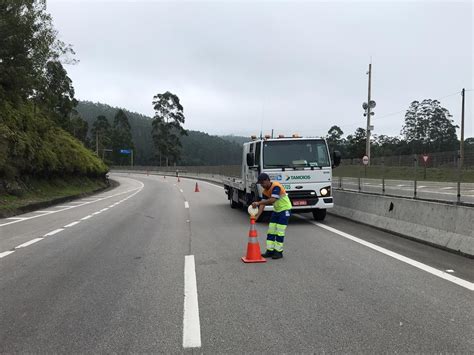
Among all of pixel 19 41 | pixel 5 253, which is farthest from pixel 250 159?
pixel 19 41

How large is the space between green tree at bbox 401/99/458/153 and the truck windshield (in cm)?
6939

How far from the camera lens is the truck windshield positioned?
13.1 m

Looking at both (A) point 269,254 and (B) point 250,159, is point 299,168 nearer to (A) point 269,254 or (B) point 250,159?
(B) point 250,159

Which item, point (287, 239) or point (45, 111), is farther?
point (45, 111)

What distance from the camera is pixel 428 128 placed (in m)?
85.1

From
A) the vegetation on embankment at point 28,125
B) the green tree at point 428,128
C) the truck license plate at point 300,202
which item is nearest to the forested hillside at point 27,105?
the vegetation on embankment at point 28,125

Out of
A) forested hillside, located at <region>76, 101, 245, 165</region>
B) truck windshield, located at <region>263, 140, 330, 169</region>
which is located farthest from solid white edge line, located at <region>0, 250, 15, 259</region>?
forested hillside, located at <region>76, 101, 245, 165</region>

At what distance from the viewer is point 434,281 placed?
6.27 m

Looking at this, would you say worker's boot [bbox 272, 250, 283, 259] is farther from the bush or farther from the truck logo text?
the bush

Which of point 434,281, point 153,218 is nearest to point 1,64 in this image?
point 153,218

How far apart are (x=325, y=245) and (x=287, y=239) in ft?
3.49

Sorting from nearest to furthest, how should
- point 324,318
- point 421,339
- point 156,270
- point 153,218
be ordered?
point 421,339
point 324,318
point 156,270
point 153,218

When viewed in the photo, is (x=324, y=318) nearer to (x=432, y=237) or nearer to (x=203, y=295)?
(x=203, y=295)

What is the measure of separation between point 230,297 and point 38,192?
2275 cm
